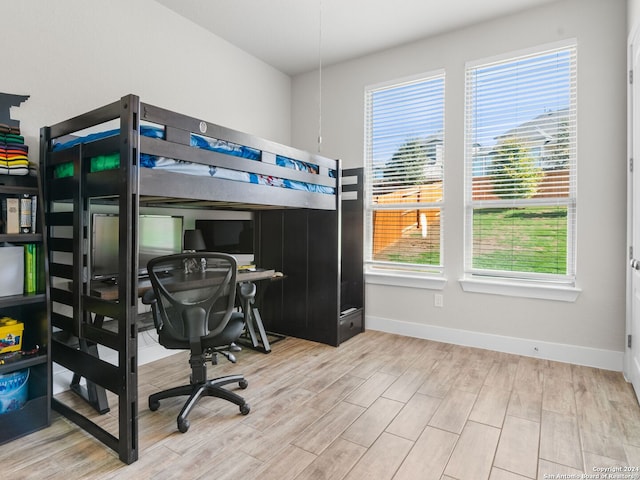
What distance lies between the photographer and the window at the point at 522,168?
2.96 metres

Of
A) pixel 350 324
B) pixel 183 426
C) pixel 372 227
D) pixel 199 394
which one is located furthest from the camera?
pixel 372 227

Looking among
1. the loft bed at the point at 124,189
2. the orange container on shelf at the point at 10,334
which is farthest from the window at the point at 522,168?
the orange container on shelf at the point at 10,334

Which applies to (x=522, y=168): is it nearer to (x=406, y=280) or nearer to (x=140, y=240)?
(x=406, y=280)

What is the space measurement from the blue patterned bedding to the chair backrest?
463 millimetres

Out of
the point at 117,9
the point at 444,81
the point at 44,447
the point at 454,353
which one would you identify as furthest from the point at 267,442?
the point at 444,81

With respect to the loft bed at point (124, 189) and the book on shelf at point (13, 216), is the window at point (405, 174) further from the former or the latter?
the book on shelf at point (13, 216)

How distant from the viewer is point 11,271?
1.99m

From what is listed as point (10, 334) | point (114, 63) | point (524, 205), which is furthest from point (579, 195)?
point (10, 334)

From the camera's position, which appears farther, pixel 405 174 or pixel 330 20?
pixel 405 174

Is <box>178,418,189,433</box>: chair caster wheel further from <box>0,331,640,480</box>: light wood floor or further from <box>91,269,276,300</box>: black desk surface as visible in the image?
<box>91,269,276,300</box>: black desk surface

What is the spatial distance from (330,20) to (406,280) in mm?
2423

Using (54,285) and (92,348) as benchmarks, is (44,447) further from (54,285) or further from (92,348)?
(54,285)

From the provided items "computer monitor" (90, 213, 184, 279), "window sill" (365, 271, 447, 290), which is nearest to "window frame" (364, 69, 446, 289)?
"window sill" (365, 271, 447, 290)

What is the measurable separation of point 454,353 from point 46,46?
12.0 feet
